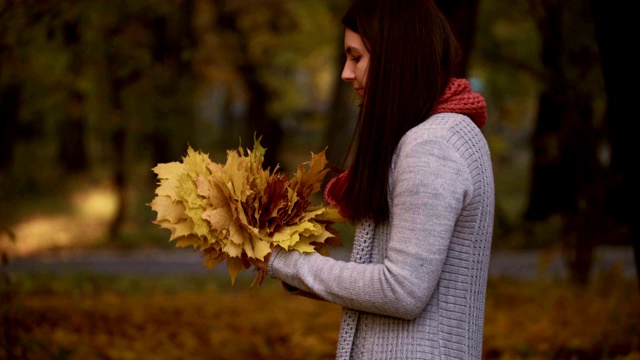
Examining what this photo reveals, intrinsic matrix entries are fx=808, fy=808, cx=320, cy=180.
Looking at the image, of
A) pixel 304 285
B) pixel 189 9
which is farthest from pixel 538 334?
pixel 304 285

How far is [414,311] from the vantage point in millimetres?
2039

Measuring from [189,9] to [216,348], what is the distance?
319cm

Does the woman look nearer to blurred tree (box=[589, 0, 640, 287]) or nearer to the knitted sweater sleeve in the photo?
the knitted sweater sleeve

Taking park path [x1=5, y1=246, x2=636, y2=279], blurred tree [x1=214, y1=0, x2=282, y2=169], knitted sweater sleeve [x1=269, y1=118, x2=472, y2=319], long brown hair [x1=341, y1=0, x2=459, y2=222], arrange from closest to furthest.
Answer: knitted sweater sleeve [x1=269, y1=118, x2=472, y2=319] → long brown hair [x1=341, y1=0, x2=459, y2=222] → park path [x1=5, y1=246, x2=636, y2=279] → blurred tree [x1=214, y1=0, x2=282, y2=169]

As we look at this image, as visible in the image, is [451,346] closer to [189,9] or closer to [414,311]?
[414,311]

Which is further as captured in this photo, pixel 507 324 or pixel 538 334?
pixel 507 324

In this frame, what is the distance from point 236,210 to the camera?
223 cm

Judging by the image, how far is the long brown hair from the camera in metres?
2.08

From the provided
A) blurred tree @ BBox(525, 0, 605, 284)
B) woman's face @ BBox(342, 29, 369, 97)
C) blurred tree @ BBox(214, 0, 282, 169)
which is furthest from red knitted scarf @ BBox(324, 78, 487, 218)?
blurred tree @ BBox(214, 0, 282, 169)

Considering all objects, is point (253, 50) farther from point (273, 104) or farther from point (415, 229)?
point (415, 229)

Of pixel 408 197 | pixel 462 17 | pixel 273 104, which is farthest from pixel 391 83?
pixel 273 104

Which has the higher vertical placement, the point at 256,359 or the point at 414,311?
the point at 414,311

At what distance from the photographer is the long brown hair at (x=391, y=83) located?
6.84ft

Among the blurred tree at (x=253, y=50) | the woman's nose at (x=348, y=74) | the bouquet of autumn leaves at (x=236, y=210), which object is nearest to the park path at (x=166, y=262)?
the blurred tree at (x=253, y=50)
